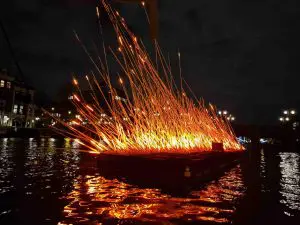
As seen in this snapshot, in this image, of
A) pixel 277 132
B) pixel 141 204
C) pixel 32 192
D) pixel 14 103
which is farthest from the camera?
pixel 14 103

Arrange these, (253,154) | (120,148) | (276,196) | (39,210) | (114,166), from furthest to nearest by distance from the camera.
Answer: (253,154) < (120,148) < (114,166) < (276,196) < (39,210)

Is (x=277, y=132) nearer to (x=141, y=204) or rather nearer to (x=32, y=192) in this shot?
(x=141, y=204)

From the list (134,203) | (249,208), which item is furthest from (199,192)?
(134,203)

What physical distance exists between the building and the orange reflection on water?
223ft

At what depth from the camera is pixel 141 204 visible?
11.2 meters

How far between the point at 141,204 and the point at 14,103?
263 feet

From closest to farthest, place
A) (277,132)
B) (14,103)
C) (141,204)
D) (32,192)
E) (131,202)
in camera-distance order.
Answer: (141,204) < (131,202) < (32,192) < (277,132) < (14,103)

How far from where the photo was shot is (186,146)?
2572 centimetres

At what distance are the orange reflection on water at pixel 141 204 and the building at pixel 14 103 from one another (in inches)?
2676

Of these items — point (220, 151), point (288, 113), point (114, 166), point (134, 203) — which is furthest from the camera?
point (288, 113)

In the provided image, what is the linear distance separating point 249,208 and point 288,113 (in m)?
113

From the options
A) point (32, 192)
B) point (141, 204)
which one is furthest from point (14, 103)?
point (141, 204)

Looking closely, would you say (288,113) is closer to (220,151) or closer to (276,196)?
(220,151)

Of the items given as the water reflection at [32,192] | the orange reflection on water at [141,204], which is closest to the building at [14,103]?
the water reflection at [32,192]
